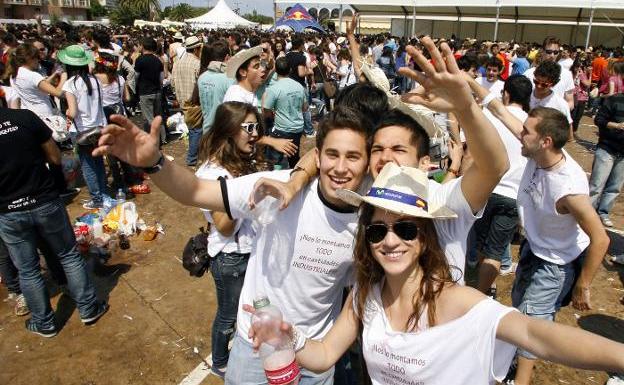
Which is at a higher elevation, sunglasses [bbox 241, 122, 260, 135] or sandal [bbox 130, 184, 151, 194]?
sunglasses [bbox 241, 122, 260, 135]

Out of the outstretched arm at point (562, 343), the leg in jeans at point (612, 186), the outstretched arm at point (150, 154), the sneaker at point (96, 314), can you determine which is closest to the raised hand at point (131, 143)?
the outstretched arm at point (150, 154)

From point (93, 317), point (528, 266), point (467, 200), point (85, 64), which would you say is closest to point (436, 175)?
point (528, 266)

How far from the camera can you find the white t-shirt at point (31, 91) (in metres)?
6.52

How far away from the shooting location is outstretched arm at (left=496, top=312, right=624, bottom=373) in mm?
1308

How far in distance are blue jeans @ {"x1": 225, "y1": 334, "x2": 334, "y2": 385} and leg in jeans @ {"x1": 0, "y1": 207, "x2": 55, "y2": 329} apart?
2630mm

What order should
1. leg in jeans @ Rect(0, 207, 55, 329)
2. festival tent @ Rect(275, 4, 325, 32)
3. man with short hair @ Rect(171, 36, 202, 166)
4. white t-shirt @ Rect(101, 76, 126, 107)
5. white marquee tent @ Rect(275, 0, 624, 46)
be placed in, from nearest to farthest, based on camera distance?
1. leg in jeans @ Rect(0, 207, 55, 329)
2. white t-shirt @ Rect(101, 76, 126, 107)
3. man with short hair @ Rect(171, 36, 202, 166)
4. white marquee tent @ Rect(275, 0, 624, 46)
5. festival tent @ Rect(275, 4, 325, 32)

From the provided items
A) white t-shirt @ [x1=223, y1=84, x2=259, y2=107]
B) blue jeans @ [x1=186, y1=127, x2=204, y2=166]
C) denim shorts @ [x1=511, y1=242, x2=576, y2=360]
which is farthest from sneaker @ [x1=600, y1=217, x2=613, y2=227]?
blue jeans @ [x1=186, y1=127, x2=204, y2=166]

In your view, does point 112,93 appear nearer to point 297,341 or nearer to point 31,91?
point 31,91

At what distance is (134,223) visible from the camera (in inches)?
236

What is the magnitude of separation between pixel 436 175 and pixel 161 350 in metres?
2.94

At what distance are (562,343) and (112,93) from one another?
8.06 meters

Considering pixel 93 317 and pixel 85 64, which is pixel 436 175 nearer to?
pixel 93 317

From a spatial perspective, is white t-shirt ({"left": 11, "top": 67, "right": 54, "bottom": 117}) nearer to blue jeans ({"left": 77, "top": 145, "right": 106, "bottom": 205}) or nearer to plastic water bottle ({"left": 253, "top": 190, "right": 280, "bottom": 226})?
blue jeans ({"left": 77, "top": 145, "right": 106, "bottom": 205})

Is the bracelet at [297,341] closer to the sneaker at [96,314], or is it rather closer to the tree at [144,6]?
the sneaker at [96,314]
